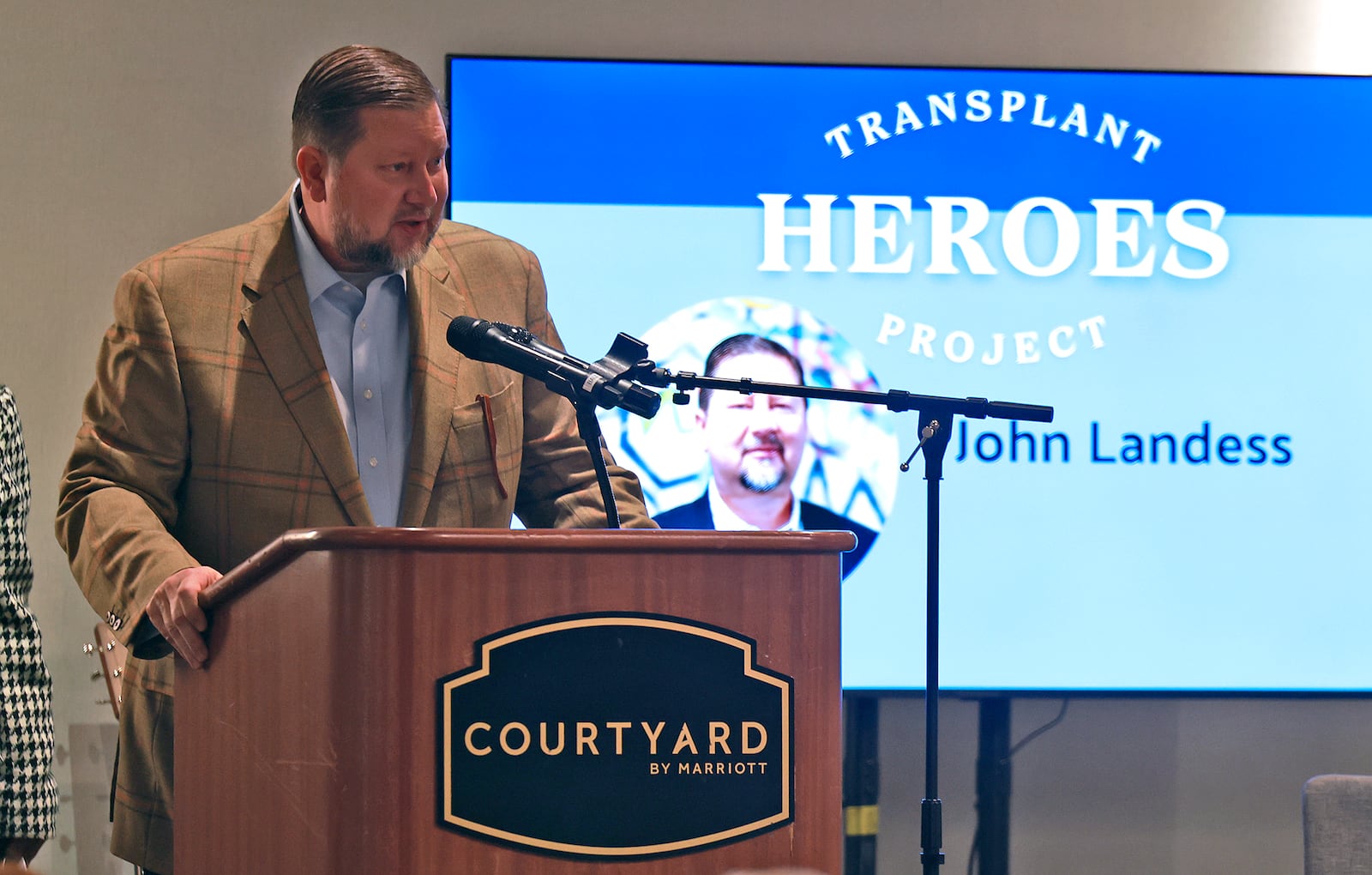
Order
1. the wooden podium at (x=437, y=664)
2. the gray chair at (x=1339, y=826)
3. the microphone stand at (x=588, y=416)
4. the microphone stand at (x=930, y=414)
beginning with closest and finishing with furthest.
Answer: the wooden podium at (x=437, y=664), the microphone stand at (x=588, y=416), the microphone stand at (x=930, y=414), the gray chair at (x=1339, y=826)

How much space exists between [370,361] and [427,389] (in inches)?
4.5

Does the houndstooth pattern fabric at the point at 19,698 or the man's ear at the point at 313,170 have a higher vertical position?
the man's ear at the point at 313,170

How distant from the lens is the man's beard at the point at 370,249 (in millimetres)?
1535

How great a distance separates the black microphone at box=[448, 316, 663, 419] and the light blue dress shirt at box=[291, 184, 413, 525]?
28cm

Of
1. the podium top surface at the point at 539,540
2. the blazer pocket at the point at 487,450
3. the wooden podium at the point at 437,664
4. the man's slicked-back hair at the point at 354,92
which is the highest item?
the man's slicked-back hair at the point at 354,92

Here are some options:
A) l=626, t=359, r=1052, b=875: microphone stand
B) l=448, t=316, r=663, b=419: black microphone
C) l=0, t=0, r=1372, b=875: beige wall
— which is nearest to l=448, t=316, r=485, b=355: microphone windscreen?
l=448, t=316, r=663, b=419: black microphone

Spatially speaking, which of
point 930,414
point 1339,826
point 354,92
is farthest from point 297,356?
point 1339,826

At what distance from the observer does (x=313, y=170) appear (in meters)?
1.58

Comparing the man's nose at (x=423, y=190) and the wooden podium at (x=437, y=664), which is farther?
the man's nose at (x=423, y=190)

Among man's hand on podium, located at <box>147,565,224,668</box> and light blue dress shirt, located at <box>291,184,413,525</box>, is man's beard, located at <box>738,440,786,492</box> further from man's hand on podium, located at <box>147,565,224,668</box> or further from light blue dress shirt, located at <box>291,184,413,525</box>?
man's hand on podium, located at <box>147,565,224,668</box>

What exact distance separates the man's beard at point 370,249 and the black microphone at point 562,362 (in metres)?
0.25

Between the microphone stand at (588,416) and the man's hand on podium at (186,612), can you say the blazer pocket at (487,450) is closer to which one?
the microphone stand at (588,416)

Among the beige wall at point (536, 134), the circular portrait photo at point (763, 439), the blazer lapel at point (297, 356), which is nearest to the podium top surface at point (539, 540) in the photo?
the blazer lapel at point (297, 356)

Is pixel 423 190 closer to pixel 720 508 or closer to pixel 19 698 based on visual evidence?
pixel 19 698
